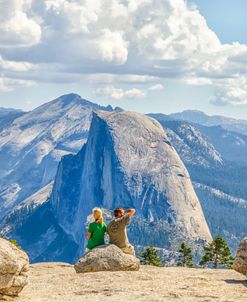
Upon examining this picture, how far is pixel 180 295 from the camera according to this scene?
2828 centimetres

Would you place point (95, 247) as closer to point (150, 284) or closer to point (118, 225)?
point (118, 225)

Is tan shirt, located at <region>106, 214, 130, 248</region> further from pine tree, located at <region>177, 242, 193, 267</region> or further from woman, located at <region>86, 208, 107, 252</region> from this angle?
pine tree, located at <region>177, 242, 193, 267</region>

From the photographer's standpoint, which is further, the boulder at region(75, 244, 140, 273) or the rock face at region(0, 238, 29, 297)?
the boulder at region(75, 244, 140, 273)

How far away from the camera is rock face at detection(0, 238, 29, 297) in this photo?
26859mm

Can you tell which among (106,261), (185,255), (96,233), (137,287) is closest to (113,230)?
(96,233)

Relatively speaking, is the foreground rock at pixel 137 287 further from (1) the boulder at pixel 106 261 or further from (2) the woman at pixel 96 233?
(2) the woman at pixel 96 233

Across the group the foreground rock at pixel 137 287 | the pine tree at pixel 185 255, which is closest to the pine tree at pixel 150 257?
the pine tree at pixel 185 255

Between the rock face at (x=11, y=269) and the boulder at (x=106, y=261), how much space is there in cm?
Result: 730

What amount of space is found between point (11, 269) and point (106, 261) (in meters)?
8.99

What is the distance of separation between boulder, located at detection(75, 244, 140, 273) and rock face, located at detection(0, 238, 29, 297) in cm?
730

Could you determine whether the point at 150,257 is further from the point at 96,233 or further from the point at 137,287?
the point at 137,287

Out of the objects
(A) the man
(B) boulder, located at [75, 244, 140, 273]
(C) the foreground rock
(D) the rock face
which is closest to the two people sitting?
(A) the man

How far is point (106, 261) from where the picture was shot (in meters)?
35.0

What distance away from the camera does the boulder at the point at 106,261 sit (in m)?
34.9
